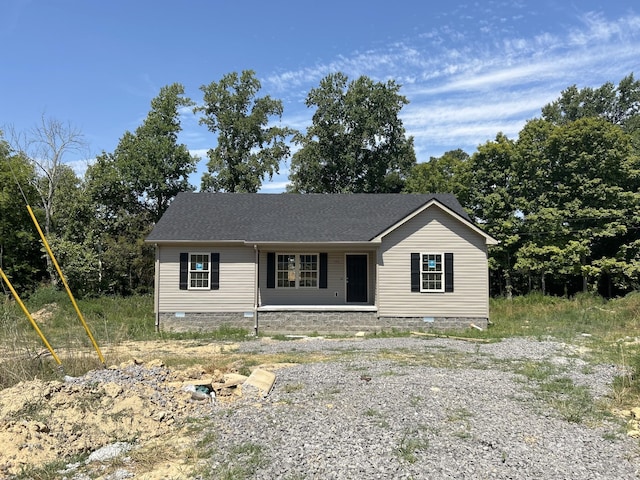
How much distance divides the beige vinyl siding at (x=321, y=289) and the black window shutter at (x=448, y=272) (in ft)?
8.51

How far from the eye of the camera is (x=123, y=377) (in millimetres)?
7430

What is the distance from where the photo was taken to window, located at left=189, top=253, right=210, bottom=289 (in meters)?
17.2

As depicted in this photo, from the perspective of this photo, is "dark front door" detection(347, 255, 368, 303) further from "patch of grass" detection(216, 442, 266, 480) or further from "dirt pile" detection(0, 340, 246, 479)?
"patch of grass" detection(216, 442, 266, 480)

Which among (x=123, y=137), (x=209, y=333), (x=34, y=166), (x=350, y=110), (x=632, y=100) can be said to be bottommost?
(x=209, y=333)

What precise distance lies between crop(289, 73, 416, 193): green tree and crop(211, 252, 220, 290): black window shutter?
1789 centimetres

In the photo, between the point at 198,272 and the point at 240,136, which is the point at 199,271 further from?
the point at 240,136

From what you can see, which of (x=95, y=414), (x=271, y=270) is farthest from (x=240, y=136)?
(x=95, y=414)

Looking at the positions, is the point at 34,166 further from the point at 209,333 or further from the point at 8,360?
the point at 8,360

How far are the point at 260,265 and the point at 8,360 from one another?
10557mm

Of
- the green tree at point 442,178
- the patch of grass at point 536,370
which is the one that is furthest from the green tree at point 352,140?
the patch of grass at point 536,370

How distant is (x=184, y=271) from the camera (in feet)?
56.2

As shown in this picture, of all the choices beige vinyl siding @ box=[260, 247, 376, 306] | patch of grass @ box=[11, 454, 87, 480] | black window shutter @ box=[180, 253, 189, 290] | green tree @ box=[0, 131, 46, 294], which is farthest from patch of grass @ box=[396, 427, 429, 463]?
green tree @ box=[0, 131, 46, 294]

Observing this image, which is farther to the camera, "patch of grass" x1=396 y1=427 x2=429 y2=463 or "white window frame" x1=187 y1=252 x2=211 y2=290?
"white window frame" x1=187 y1=252 x2=211 y2=290

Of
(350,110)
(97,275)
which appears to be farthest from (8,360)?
(350,110)
